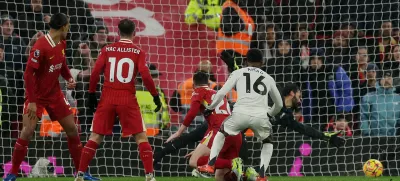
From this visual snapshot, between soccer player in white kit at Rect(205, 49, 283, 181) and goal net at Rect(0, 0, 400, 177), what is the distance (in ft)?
13.3

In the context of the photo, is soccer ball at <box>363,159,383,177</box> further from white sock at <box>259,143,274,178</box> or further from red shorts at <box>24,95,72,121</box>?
red shorts at <box>24,95,72,121</box>

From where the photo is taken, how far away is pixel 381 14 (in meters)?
16.2

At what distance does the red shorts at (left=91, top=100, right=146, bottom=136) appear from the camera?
10695 mm

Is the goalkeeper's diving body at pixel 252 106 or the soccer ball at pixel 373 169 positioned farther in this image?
the soccer ball at pixel 373 169

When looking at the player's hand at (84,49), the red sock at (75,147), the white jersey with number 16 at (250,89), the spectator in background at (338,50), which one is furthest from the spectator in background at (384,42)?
the red sock at (75,147)

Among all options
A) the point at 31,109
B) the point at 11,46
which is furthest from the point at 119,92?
the point at 11,46

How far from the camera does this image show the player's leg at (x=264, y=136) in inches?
422

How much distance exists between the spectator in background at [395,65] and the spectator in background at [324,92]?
80cm

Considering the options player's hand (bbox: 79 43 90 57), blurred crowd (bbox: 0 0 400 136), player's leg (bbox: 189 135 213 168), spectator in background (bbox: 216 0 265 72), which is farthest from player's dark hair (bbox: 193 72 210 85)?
spectator in background (bbox: 216 0 265 72)

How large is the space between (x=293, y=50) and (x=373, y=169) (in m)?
3.19

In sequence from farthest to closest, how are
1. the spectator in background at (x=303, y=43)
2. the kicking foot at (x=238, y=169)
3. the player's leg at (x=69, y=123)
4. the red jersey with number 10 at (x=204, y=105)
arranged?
1. the spectator in background at (x=303, y=43)
2. the red jersey with number 10 at (x=204, y=105)
3. the player's leg at (x=69, y=123)
4. the kicking foot at (x=238, y=169)

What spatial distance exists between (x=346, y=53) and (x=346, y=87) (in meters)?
0.75

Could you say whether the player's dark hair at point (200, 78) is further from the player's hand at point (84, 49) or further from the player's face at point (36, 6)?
the player's face at point (36, 6)

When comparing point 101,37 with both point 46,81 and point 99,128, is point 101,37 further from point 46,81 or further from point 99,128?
point 99,128
